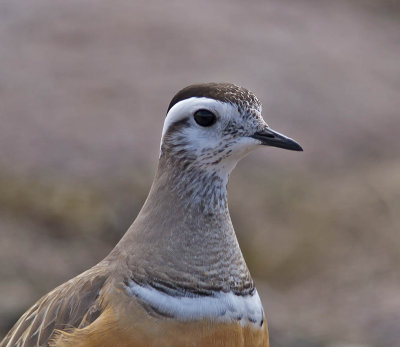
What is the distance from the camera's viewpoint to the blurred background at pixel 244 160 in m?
8.38

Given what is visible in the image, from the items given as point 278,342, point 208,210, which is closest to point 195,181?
point 208,210

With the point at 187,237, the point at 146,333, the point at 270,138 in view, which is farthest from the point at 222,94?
the point at 146,333

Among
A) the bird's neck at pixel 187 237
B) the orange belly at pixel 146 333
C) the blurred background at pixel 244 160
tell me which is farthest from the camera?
the blurred background at pixel 244 160

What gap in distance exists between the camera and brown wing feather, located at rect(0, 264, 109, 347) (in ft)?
14.2

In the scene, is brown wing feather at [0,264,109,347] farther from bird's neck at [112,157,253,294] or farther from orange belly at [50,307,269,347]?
bird's neck at [112,157,253,294]

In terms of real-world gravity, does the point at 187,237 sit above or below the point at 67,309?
above

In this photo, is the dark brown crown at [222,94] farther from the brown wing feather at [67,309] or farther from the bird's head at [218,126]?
the brown wing feather at [67,309]

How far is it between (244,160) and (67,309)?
590cm

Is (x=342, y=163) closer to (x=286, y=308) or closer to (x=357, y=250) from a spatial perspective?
(x=357, y=250)

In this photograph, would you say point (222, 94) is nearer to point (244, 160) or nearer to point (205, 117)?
point (205, 117)

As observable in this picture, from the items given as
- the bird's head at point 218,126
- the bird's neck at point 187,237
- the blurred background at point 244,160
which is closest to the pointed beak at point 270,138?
the bird's head at point 218,126

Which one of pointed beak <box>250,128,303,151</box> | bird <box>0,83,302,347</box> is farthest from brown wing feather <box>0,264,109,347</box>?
pointed beak <box>250,128,303,151</box>

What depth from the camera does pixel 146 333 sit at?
4117mm

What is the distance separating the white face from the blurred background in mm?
3383
